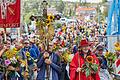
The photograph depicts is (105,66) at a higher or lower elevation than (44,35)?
lower

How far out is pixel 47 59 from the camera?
42.5 ft

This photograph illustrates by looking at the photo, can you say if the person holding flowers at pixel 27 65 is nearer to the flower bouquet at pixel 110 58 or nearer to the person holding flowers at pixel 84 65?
the flower bouquet at pixel 110 58

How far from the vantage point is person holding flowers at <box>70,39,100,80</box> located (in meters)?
11.2

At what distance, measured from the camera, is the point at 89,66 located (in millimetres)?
11211

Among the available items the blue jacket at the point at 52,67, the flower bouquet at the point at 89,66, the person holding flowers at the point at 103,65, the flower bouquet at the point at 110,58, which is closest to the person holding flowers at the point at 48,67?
the blue jacket at the point at 52,67

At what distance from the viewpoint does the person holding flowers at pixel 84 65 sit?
36.7 feet

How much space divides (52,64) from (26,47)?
3.91 m

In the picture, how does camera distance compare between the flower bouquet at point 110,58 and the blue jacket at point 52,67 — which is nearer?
the blue jacket at point 52,67

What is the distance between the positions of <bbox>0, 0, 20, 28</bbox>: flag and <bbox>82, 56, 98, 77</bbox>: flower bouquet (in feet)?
11.1

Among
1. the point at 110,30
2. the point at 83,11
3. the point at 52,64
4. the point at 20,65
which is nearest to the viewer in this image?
the point at 52,64

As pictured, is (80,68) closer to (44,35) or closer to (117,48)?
(44,35)

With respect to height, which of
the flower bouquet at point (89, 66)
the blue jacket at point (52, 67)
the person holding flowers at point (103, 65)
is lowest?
the person holding flowers at point (103, 65)

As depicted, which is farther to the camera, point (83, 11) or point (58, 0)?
point (58, 0)

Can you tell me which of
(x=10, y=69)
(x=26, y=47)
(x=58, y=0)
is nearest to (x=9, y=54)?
(x=10, y=69)
